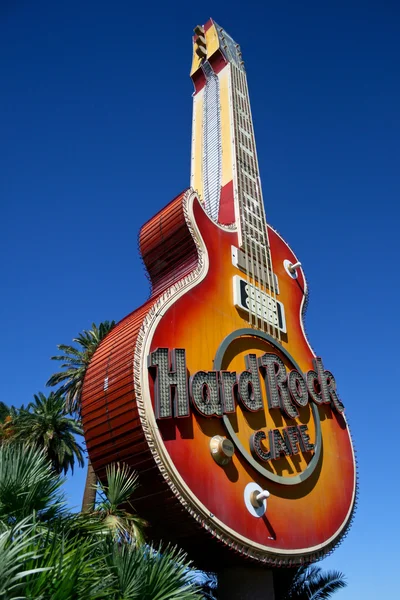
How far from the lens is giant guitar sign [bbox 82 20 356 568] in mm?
12281

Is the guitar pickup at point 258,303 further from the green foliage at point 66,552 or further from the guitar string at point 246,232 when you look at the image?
the green foliage at point 66,552

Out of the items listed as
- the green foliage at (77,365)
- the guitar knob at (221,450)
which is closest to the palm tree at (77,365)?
the green foliage at (77,365)

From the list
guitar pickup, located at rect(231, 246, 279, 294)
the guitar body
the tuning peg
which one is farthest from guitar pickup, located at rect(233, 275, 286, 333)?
the tuning peg

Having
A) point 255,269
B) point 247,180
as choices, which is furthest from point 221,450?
point 247,180

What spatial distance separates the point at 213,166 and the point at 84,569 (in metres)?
18.5

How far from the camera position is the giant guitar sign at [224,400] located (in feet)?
40.3

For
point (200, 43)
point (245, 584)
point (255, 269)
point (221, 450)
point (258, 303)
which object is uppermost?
point (200, 43)

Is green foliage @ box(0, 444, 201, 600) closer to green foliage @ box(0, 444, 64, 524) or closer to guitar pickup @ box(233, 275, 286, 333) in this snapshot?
green foliage @ box(0, 444, 64, 524)

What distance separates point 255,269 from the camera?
1909cm

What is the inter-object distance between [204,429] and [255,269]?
731 centimetres

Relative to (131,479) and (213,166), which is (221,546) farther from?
(213,166)

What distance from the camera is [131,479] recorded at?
1197 centimetres

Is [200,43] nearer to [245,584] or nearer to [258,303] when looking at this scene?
[258,303]

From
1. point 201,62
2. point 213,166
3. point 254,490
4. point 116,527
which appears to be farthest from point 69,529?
point 201,62
